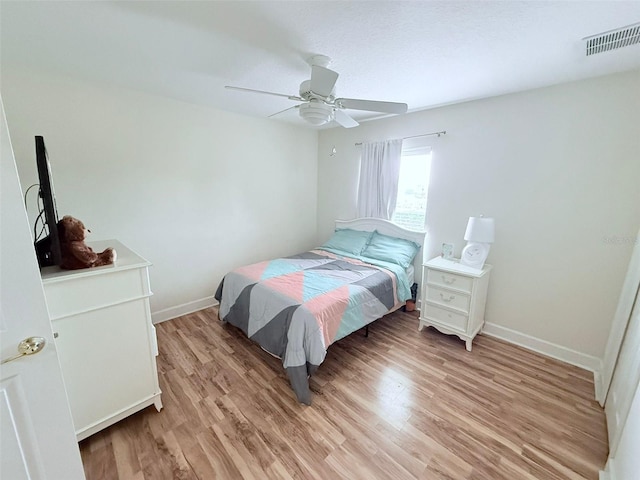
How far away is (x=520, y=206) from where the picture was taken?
2.42m

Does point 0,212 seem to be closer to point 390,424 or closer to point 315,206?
point 390,424

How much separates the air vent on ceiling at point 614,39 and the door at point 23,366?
2.84 meters

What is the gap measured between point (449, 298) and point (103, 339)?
2.70 m

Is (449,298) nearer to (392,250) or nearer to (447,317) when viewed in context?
(447,317)

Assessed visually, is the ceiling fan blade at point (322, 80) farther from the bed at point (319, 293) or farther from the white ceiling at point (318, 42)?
the bed at point (319, 293)

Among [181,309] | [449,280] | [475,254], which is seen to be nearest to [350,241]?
[449,280]

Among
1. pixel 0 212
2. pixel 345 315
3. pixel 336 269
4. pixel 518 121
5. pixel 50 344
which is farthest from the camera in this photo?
pixel 336 269

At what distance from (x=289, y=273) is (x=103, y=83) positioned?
239 cm

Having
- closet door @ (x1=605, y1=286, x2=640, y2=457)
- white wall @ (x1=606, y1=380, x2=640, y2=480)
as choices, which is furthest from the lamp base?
white wall @ (x1=606, y1=380, x2=640, y2=480)

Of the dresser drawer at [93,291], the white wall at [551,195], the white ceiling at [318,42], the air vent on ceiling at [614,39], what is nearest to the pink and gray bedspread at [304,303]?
the dresser drawer at [93,291]

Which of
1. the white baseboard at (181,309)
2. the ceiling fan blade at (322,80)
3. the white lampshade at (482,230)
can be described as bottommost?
the white baseboard at (181,309)

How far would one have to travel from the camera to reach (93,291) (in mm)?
1405

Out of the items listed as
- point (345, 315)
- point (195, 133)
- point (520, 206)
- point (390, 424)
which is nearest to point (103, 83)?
point (195, 133)

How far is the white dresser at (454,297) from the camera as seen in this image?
2.40 meters
